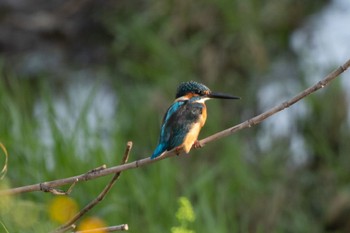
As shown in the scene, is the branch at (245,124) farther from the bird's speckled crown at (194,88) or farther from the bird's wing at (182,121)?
the bird's speckled crown at (194,88)

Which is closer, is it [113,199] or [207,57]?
[113,199]

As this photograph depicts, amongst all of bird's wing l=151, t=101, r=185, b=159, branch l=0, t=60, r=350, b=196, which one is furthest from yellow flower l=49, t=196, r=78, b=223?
branch l=0, t=60, r=350, b=196

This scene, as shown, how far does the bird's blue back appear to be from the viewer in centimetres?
265

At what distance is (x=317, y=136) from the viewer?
6465 mm

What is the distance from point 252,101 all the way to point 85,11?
1364 millimetres

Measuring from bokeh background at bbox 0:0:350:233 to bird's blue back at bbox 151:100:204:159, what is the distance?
5.49ft

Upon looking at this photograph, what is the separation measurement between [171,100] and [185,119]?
3500 mm

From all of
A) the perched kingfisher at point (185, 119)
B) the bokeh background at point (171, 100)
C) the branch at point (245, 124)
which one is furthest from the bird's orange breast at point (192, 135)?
the bokeh background at point (171, 100)

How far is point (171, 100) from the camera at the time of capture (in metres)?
6.21

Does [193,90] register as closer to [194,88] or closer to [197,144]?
[194,88]

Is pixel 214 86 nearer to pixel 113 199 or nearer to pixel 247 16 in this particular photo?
pixel 247 16

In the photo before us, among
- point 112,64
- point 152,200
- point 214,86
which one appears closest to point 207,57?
point 214,86

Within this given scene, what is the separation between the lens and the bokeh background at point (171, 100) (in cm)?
486

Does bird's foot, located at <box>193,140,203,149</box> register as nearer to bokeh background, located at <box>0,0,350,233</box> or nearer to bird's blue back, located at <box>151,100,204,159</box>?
bird's blue back, located at <box>151,100,204,159</box>
